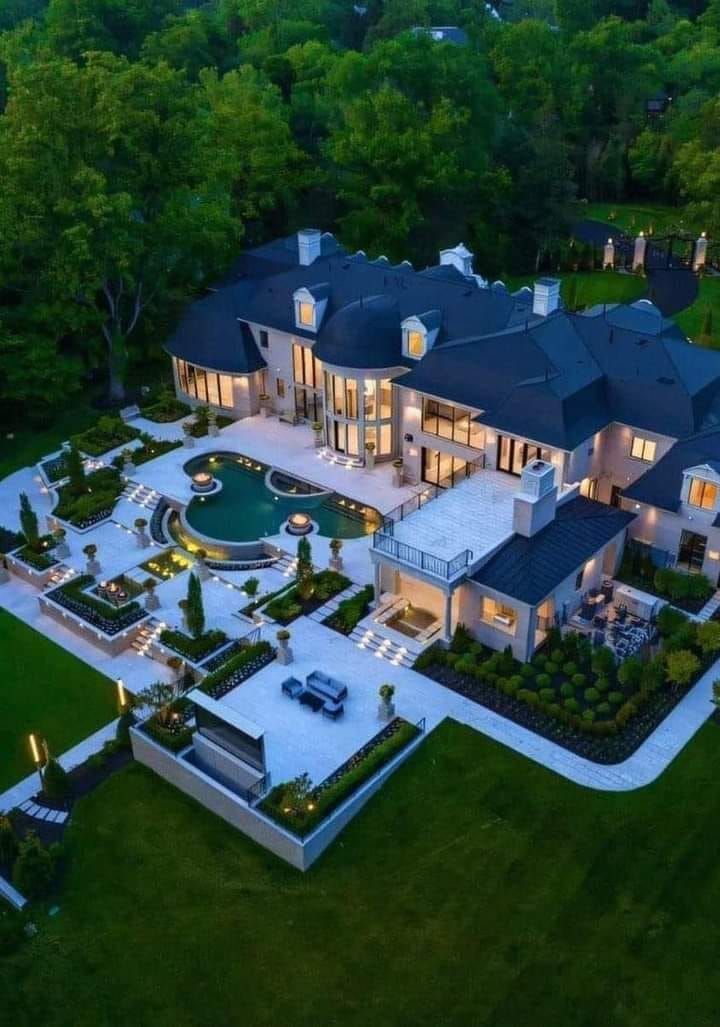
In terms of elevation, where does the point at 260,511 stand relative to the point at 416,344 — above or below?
below

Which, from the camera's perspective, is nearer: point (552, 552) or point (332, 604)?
point (552, 552)

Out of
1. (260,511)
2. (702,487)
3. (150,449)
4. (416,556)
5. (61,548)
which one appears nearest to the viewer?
(416,556)

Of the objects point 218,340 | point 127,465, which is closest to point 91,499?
point 127,465

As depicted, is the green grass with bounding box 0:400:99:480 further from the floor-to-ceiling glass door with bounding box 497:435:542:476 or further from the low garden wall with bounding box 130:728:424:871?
the floor-to-ceiling glass door with bounding box 497:435:542:476

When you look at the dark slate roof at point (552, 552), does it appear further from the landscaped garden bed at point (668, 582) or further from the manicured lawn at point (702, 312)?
the manicured lawn at point (702, 312)

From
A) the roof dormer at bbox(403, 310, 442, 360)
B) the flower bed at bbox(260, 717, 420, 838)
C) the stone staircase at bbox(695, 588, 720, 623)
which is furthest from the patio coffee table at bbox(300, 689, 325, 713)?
the roof dormer at bbox(403, 310, 442, 360)

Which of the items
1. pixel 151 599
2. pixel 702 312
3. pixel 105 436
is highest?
pixel 702 312

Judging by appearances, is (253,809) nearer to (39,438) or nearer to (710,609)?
(710,609)

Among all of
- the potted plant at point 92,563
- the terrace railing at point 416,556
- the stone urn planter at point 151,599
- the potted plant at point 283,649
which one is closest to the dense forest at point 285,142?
the potted plant at point 92,563
